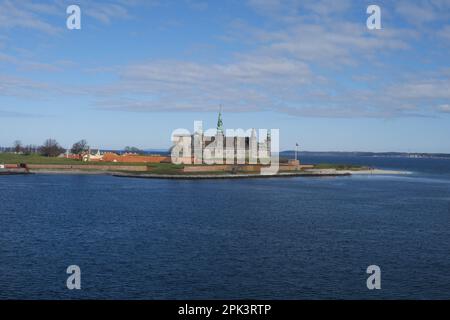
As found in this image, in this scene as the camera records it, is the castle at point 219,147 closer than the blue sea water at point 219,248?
No

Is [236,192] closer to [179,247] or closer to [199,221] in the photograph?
[199,221]

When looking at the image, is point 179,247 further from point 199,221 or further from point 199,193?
point 199,193

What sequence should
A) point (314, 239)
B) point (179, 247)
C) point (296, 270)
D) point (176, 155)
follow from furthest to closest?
point (176, 155), point (314, 239), point (179, 247), point (296, 270)

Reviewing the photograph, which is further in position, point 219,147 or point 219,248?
point 219,147

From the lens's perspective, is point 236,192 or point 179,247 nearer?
point 179,247

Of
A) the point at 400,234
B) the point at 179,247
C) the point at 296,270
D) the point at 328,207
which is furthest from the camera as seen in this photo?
the point at 328,207

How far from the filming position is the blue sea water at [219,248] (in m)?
20.9

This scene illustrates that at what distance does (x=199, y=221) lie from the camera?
1535 inches

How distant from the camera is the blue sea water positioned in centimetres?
2088

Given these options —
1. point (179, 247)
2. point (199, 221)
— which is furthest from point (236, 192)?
point (179, 247)

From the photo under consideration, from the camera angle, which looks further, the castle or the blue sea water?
the castle

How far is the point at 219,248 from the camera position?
28578 millimetres
